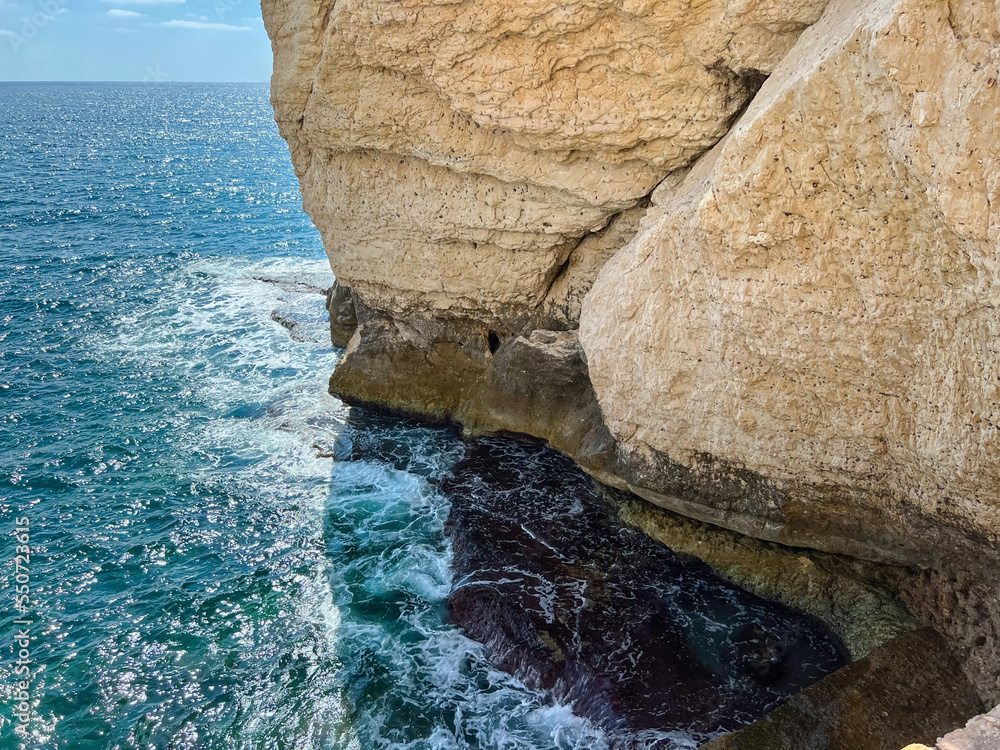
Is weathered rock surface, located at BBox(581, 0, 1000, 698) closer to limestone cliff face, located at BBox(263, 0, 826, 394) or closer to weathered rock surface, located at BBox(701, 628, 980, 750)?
weathered rock surface, located at BBox(701, 628, 980, 750)

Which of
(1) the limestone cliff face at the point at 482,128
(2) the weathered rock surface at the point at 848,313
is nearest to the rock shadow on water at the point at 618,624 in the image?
(2) the weathered rock surface at the point at 848,313

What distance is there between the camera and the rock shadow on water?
10.2 m

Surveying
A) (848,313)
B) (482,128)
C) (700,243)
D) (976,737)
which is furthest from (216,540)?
(976,737)

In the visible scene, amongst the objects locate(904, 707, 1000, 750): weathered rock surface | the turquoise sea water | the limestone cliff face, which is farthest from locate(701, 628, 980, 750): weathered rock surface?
the limestone cliff face

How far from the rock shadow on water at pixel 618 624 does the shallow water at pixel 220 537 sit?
1.27ft

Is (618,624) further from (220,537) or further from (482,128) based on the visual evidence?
(482,128)

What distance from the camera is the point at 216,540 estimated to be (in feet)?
47.0

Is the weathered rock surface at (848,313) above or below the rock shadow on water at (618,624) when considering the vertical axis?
above

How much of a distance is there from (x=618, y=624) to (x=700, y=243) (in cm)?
618

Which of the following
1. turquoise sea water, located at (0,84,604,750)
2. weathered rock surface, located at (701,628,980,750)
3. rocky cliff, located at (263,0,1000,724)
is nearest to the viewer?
rocky cliff, located at (263,0,1000,724)

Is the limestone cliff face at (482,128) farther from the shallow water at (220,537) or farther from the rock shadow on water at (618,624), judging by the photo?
the rock shadow on water at (618,624)

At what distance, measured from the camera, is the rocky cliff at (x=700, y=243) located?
27.3 feet

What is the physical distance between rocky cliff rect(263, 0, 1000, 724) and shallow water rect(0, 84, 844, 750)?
129 inches

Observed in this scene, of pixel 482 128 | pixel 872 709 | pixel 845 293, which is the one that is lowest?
pixel 872 709
